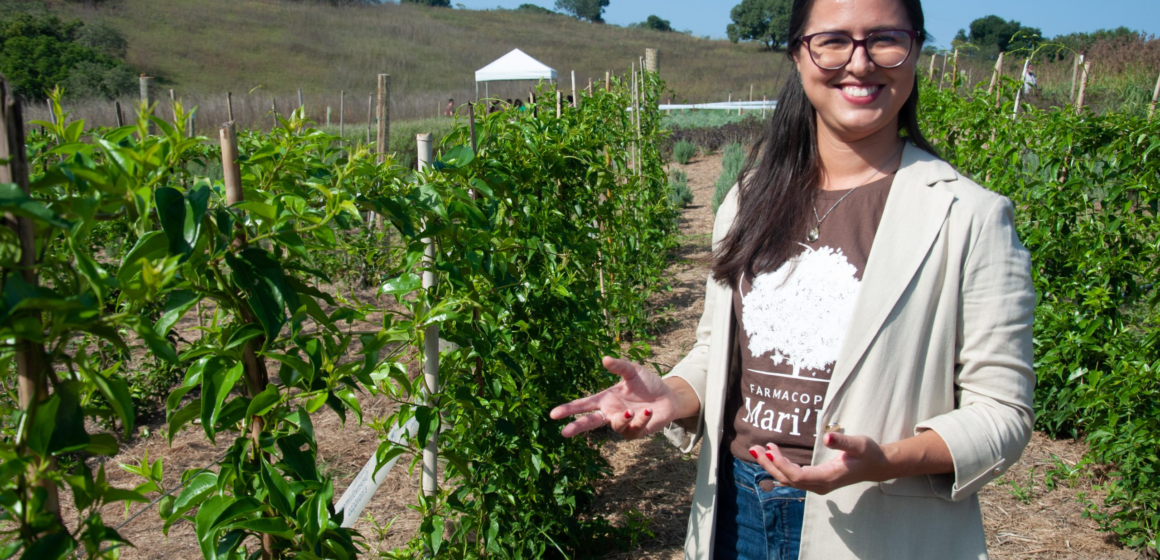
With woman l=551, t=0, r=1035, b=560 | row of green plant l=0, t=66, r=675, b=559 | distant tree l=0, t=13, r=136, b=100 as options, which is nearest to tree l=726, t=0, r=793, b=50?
distant tree l=0, t=13, r=136, b=100

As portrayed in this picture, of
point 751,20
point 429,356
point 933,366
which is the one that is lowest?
point 429,356

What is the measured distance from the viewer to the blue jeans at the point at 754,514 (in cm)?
125

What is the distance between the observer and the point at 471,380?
79.0 inches

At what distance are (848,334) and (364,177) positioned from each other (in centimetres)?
87

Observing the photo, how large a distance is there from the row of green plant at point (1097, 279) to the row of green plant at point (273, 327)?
2.25 m

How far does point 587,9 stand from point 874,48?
3315 inches

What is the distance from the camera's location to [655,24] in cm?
7588

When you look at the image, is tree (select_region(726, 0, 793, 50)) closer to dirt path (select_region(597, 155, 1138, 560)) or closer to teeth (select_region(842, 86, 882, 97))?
dirt path (select_region(597, 155, 1138, 560))

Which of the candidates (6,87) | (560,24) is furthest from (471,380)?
(560,24)

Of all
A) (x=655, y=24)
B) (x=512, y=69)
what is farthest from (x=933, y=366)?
(x=655, y=24)

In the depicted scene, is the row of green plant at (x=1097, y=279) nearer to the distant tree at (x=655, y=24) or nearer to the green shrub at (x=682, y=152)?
the green shrub at (x=682, y=152)

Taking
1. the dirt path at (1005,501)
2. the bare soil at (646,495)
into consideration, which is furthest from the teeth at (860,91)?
the bare soil at (646,495)

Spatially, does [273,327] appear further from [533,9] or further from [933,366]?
[533,9]

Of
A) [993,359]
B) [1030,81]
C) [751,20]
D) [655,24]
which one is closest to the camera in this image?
[993,359]
